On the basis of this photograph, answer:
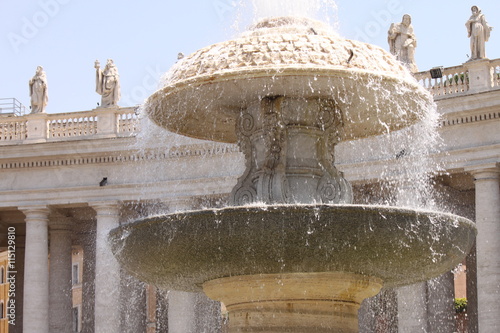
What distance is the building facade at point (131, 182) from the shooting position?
33.8 metres

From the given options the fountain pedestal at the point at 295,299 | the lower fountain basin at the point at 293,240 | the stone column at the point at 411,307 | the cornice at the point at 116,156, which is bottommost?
the fountain pedestal at the point at 295,299

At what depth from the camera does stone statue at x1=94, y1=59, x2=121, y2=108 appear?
1593 inches

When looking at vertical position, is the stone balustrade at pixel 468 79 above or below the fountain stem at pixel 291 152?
above

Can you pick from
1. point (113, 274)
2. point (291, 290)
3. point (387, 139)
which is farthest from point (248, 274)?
point (113, 274)

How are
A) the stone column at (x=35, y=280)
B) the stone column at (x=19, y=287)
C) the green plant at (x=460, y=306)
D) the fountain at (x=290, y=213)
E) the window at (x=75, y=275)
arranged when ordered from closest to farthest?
the fountain at (x=290, y=213)
the stone column at (x=35, y=280)
the stone column at (x=19, y=287)
the green plant at (x=460, y=306)
the window at (x=75, y=275)

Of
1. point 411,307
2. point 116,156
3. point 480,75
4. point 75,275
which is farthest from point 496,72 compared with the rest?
point 75,275

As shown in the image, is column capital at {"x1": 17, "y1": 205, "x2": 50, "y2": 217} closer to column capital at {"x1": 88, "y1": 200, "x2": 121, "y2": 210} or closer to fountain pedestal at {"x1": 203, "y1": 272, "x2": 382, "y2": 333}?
column capital at {"x1": 88, "y1": 200, "x2": 121, "y2": 210}

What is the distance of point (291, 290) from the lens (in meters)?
14.0

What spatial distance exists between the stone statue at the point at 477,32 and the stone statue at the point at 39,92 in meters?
16.9

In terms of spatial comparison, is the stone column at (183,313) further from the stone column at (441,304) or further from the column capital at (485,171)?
the column capital at (485,171)

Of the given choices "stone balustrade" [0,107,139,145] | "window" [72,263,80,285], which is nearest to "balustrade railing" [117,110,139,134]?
"stone balustrade" [0,107,139,145]

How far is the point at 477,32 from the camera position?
34.5m

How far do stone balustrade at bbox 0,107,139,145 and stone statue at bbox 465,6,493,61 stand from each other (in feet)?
41.9

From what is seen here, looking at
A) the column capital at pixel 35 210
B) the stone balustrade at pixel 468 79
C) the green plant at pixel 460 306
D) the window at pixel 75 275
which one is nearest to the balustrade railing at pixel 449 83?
the stone balustrade at pixel 468 79
